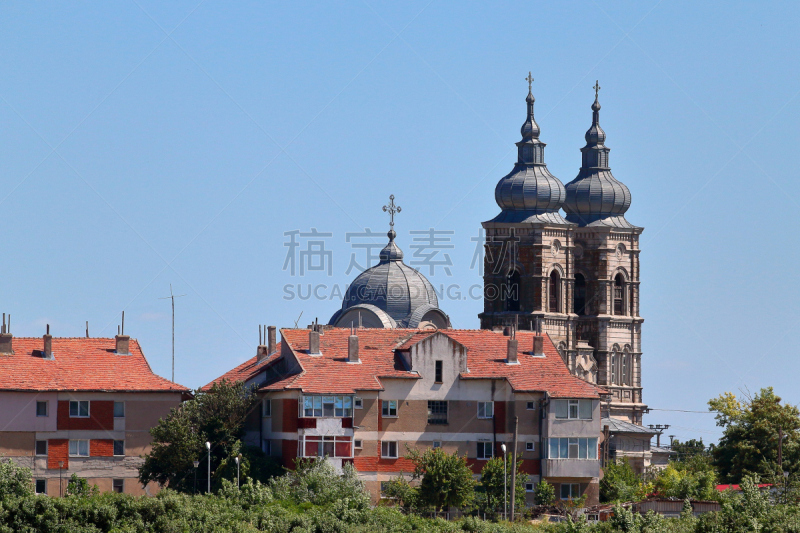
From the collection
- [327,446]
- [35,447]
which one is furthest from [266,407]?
[35,447]

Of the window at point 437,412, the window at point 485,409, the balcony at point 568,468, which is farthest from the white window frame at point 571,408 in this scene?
the window at point 437,412

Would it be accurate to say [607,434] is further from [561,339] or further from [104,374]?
[104,374]

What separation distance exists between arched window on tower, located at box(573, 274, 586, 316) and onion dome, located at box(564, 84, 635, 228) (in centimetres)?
387

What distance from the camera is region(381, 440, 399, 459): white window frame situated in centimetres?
8556

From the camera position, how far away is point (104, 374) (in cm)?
8669

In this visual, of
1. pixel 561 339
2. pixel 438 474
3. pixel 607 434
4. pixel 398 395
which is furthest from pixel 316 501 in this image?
pixel 561 339

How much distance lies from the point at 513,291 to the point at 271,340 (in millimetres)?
32251

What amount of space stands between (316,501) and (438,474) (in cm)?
700

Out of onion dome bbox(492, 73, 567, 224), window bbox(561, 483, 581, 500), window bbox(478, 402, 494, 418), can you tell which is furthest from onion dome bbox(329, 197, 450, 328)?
window bbox(561, 483, 581, 500)

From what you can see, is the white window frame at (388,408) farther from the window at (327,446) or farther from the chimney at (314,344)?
the chimney at (314,344)

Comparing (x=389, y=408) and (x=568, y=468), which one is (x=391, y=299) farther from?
(x=568, y=468)

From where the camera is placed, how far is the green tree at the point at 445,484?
79.4 m

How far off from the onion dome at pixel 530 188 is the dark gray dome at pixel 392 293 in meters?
7.95

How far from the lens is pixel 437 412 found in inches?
3410
